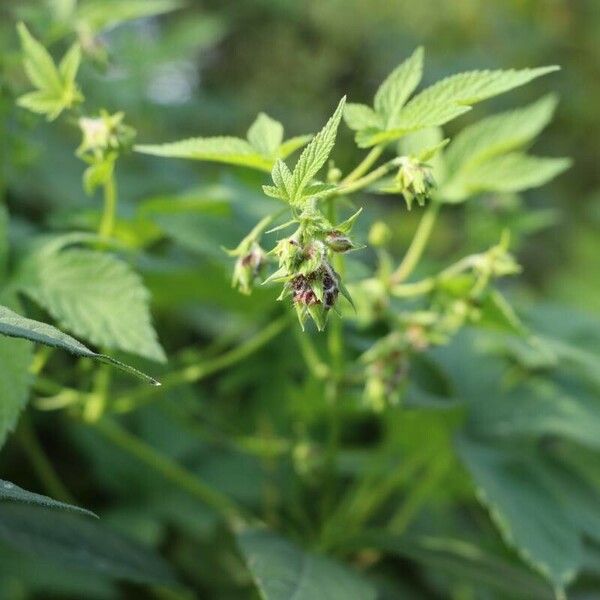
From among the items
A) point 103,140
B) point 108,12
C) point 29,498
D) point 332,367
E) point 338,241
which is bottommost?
point 29,498

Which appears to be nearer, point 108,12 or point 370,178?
point 370,178

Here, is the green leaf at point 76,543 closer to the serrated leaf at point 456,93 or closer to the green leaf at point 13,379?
the green leaf at point 13,379

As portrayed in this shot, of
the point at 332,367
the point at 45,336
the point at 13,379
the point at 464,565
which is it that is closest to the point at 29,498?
the point at 45,336

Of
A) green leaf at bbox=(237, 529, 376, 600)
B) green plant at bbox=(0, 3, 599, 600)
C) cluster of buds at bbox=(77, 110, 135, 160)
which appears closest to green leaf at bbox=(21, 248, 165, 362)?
green plant at bbox=(0, 3, 599, 600)

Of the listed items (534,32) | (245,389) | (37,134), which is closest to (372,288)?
(245,389)

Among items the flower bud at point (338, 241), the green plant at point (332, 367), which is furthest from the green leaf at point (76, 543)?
the flower bud at point (338, 241)

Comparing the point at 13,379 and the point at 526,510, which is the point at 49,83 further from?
the point at 526,510

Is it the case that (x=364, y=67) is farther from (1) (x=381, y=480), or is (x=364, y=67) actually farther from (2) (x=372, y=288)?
(2) (x=372, y=288)
